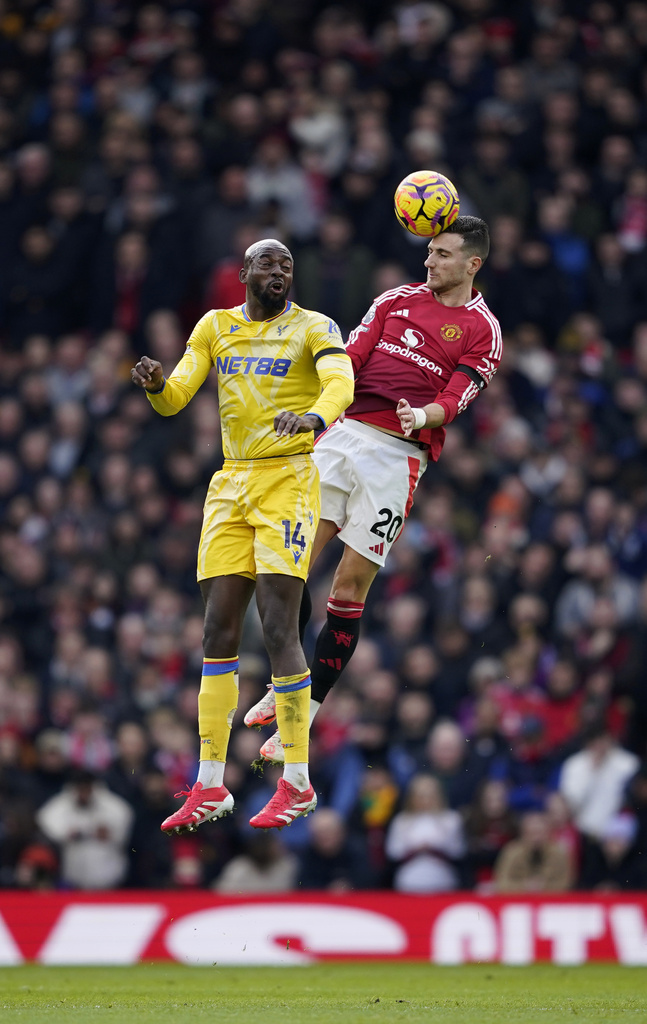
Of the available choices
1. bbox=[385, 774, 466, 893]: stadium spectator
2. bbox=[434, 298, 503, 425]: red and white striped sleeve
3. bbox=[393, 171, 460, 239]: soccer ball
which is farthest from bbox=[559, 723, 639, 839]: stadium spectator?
bbox=[393, 171, 460, 239]: soccer ball

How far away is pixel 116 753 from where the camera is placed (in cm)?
1335

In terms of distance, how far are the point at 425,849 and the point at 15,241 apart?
7.95 meters

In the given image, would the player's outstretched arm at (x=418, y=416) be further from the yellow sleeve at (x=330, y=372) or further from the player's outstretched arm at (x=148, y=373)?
the player's outstretched arm at (x=148, y=373)

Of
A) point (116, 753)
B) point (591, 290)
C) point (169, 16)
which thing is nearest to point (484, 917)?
point (116, 753)

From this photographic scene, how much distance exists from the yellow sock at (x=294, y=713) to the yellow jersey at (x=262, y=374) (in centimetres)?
126

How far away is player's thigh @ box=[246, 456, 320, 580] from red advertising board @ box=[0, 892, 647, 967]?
4547 millimetres

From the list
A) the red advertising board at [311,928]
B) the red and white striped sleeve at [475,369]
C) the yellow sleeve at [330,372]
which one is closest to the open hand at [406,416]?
the red and white striped sleeve at [475,369]

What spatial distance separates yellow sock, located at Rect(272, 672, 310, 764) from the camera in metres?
8.65

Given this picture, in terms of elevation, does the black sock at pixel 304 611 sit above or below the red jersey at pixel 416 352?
below

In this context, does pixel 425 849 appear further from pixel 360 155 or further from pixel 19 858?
pixel 360 155

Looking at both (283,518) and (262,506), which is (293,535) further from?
(262,506)

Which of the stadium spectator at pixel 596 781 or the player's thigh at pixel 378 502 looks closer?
→ the player's thigh at pixel 378 502

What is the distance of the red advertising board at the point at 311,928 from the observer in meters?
12.4

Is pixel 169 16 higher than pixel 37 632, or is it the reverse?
pixel 169 16
